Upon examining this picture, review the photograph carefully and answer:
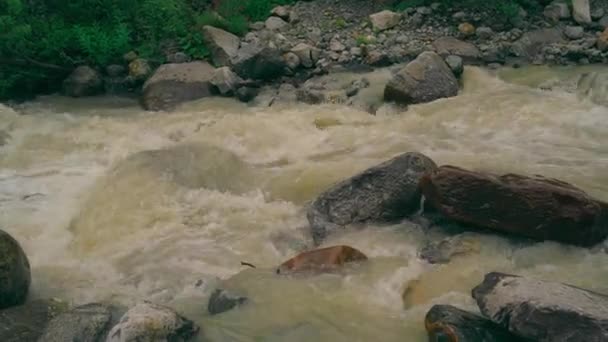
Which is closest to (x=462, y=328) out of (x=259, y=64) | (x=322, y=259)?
(x=322, y=259)

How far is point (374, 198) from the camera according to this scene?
19.8 ft

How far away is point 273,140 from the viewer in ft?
26.4

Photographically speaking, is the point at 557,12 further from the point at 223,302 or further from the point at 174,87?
the point at 223,302

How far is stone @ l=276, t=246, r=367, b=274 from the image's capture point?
209 inches

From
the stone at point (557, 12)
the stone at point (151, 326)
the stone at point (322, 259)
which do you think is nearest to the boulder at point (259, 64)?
the stone at point (557, 12)

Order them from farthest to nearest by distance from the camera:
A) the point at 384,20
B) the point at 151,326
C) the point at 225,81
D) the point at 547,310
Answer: the point at 384,20 < the point at 225,81 < the point at 151,326 < the point at 547,310

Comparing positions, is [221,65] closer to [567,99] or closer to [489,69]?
[489,69]

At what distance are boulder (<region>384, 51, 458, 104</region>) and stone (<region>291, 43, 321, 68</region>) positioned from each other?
5.76 ft

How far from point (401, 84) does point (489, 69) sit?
1756 millimetres

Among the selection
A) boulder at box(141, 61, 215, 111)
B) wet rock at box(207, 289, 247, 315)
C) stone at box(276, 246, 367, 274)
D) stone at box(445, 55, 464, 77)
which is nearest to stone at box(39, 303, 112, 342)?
wet rock at box(207, 289, 247, 315)

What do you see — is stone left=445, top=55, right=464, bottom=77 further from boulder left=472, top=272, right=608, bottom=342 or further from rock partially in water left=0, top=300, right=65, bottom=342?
rock partially in water left=0, top=300, right=65, bottom=342

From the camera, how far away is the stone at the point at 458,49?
1005 centimetres

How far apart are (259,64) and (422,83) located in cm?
237

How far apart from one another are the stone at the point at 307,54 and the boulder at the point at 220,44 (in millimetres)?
879
